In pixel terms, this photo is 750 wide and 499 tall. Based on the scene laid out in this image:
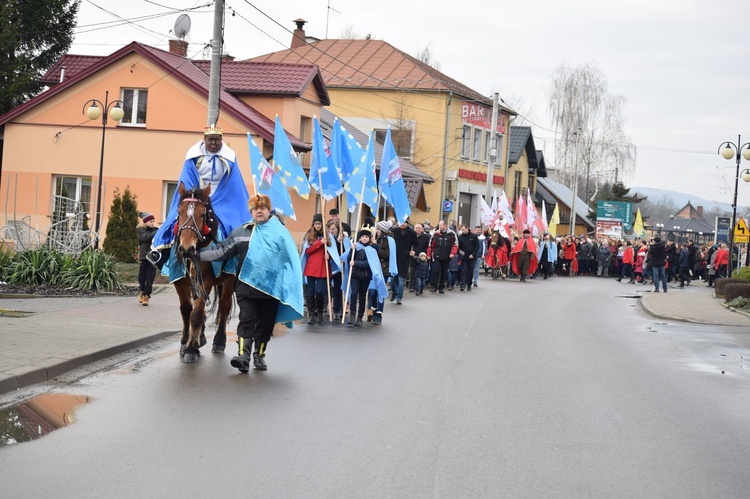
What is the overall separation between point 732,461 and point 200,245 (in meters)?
6.01

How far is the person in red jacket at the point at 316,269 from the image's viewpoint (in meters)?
16.8

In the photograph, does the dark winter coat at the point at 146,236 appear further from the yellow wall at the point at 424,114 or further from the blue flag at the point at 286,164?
the yellow wall at the point at 424,114

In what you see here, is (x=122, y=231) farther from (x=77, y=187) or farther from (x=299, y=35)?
(x=299, y=35)

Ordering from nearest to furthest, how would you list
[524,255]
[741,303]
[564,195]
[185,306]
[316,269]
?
[185,306] → [316,269] → [741,303] → [524,255] → [564,195]

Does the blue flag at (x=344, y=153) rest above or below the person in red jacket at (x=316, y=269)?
above

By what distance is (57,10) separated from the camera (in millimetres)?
39812

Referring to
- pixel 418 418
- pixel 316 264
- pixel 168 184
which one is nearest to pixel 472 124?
pixel 168 184

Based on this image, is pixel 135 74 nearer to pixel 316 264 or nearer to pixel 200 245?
pixel 316 264

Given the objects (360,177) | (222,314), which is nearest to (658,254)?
(360,177)

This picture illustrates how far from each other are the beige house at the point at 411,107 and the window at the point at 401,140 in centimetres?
6

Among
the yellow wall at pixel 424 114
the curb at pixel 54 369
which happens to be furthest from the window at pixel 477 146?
the curb at pixel 54 369

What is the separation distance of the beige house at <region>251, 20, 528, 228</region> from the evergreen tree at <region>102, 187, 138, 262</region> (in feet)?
95.7

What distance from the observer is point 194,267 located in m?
11.1

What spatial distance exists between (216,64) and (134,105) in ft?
52.9
